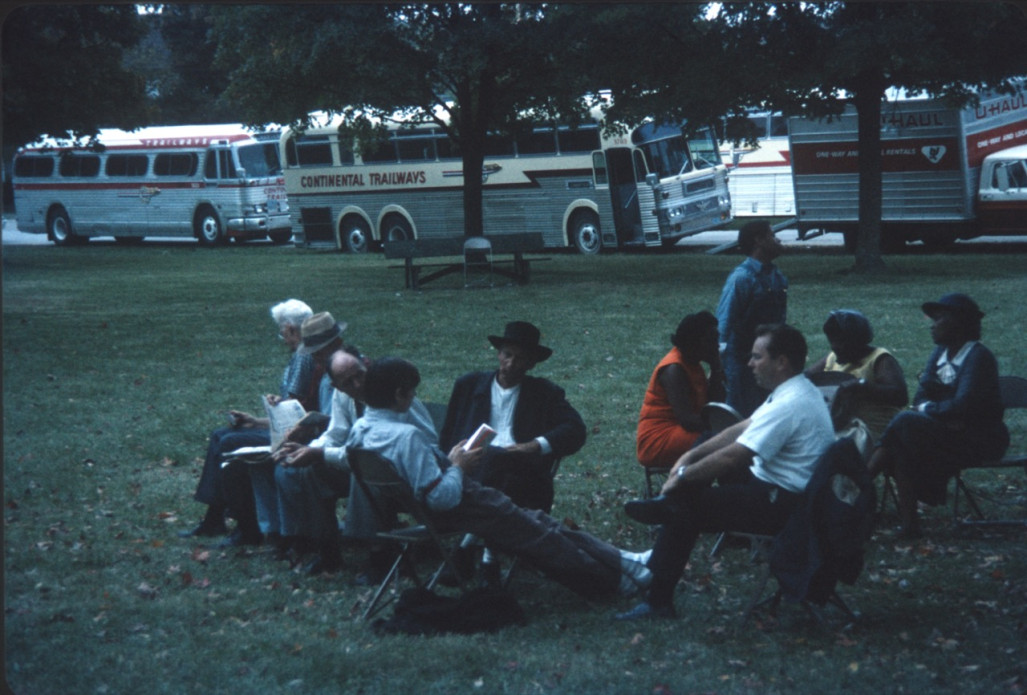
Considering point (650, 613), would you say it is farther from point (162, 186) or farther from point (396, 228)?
point (162, 186)

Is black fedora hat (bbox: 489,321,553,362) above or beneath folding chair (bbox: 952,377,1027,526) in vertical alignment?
above

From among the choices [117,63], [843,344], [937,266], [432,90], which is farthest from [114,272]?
[843,344]

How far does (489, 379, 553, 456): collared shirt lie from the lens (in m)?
6.91

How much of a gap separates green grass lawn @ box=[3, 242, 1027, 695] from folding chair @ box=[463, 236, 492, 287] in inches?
172

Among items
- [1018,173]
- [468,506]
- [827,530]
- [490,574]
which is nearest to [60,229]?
[1018,173]

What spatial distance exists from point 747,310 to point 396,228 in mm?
24376

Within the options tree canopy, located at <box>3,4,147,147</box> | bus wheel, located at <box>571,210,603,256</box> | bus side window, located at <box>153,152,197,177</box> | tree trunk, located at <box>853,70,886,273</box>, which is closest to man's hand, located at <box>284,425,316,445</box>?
tree trunk, located at <box>853,70,886,273</box>

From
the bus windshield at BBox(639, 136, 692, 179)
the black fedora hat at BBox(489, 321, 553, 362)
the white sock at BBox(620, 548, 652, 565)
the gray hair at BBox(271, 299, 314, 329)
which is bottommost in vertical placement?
the white sock at BBox(620, 548, 652, 565)

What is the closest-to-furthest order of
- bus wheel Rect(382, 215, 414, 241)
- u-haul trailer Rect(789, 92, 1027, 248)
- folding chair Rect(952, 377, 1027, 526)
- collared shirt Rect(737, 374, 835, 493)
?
collared shirt Rect(737, 374, 835, 493), folding chair Rect(952, 377, 1027, 526), u-haul trailer Rect(789, 92, 1027, 248), bus wheel Rect(382, 215, 414, 241)

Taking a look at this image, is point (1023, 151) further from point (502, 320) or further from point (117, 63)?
point (117, 63)

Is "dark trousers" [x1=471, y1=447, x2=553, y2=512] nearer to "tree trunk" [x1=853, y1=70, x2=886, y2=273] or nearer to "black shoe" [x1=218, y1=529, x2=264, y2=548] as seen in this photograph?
"black shoe" [x1=218, y1=529, x2=264, y2=548]

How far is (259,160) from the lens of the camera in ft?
120

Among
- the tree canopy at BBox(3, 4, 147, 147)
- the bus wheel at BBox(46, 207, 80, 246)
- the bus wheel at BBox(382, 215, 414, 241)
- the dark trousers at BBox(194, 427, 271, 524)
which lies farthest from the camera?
the bus wheel at BBox(46, 207, 80, 246)

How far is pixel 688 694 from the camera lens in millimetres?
5102
